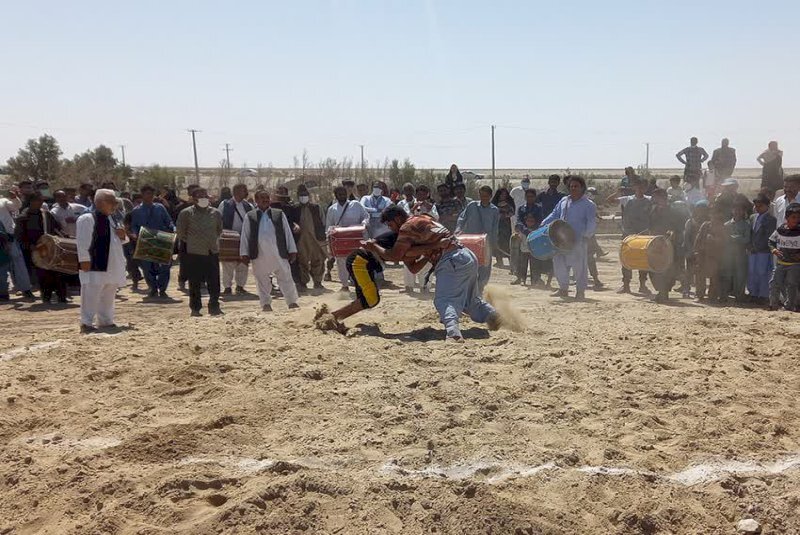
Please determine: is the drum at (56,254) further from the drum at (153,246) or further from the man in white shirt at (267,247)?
the man in white shirt at (267,247)

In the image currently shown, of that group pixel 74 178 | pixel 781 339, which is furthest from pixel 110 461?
pixel 74 178

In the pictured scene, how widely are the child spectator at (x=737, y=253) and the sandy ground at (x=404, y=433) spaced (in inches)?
138

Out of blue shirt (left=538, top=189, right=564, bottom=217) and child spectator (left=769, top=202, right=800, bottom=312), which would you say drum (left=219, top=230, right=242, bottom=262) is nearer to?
blue shirt (left=538, top=189, right=564, bottom=217)

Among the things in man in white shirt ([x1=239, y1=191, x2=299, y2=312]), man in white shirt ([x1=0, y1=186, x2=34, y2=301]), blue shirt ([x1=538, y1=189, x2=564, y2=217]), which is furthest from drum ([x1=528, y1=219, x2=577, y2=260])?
man in white shirt ([x1=0, y1=186, x2=34, y2=301])

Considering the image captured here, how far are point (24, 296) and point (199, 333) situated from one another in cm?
683

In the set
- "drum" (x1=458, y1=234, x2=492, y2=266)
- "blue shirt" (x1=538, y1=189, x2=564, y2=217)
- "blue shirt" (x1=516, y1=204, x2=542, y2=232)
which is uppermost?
"blue shirt" (x1=538, y1=189, x2=564, y2=217)

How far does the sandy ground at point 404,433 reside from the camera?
432 centimetres

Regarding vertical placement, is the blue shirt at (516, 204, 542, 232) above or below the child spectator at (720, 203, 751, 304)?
above

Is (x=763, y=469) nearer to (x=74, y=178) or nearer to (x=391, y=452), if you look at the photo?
(x=391, y=452)

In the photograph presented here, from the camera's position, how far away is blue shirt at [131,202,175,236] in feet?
42.2

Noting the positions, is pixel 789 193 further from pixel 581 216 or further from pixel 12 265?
pixel 12 265

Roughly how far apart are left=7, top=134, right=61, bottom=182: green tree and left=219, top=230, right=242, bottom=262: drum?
2858 cm

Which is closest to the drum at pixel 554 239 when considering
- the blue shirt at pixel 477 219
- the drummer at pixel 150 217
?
the blue shirt at pixel 477 219

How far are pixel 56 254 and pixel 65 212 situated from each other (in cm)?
228
